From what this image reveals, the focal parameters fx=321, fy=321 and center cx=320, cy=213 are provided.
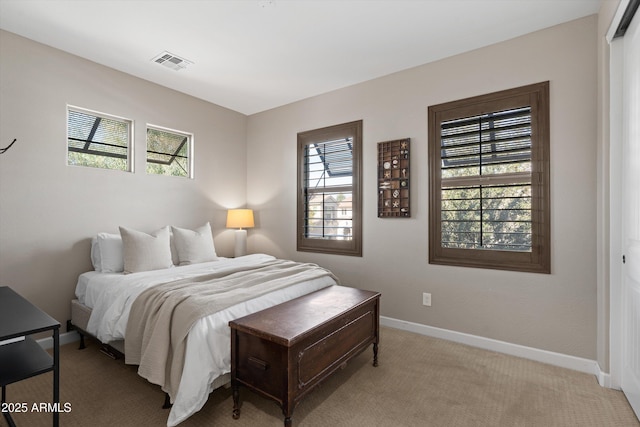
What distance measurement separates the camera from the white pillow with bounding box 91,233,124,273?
2934 millimetres

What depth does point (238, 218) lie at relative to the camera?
432 cm

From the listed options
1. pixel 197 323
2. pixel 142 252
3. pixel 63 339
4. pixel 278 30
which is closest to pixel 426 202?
pixel 278 30

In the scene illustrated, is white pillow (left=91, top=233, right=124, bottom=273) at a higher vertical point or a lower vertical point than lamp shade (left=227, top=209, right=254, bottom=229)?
lower

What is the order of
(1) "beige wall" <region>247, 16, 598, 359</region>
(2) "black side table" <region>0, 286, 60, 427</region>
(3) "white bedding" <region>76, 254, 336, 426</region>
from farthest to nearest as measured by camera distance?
1. (1) "beige wall" <region>247, 16, 598, 359</region>
2. (3) "white bedding" <region>76, 254, 336, 426</region>
3. (2) "black side table" <region>0, 286, 60, 427</region>

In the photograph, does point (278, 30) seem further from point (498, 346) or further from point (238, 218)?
point (498, 346)

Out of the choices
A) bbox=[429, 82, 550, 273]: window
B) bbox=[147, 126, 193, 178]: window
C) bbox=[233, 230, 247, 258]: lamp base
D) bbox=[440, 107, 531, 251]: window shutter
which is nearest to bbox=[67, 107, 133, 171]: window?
bbox=[147, 126, 193, 178]: window

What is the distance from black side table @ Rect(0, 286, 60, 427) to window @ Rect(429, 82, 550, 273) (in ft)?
9.45

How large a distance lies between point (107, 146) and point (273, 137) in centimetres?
197

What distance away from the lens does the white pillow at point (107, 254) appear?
293cm

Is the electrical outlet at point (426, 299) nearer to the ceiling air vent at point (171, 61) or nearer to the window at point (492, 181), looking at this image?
the window at point (492, 181)

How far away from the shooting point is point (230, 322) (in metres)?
1.91

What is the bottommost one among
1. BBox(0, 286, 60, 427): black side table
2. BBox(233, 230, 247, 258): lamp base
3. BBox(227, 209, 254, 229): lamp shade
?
BBox(0, 286, 60, 427): black side table

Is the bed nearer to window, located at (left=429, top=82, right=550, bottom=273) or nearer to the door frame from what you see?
window, located at (left=429, top=82, right=550, bottom=273)

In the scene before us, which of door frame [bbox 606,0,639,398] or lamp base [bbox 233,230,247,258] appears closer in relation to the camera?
door frame [bbox 606,0,639,398]
